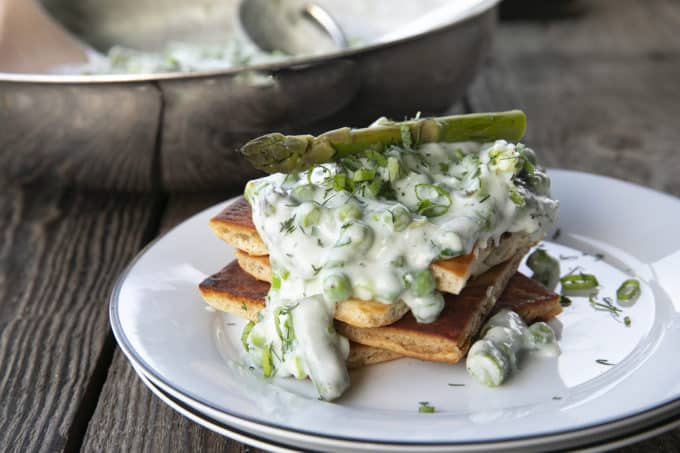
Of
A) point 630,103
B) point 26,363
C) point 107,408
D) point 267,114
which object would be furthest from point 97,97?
point 630,103

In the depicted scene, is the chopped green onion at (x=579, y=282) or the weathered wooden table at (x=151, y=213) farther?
the chopped green onion at (x=579, y=282)

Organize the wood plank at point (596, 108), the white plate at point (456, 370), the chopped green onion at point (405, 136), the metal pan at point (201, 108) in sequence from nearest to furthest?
the white plate at point (456, 370) < the chopped green onion at point (405, 136) < the metal pan at point (201, 108) < the wood plank at point (596, 108)

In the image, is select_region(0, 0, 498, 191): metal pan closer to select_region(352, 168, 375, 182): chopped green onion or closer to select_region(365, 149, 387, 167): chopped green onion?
select_region(365, 149, 387, 167): chopped green onion

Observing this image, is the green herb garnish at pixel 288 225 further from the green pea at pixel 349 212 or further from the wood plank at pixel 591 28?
the wood plank at pixel 591 28

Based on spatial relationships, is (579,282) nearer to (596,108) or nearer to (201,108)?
(201,108)

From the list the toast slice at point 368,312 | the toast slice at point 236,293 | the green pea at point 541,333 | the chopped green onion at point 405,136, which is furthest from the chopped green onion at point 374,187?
the green pea at point 541,333

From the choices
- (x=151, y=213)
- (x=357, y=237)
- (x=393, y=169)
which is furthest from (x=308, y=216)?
(x=151, y=213)
